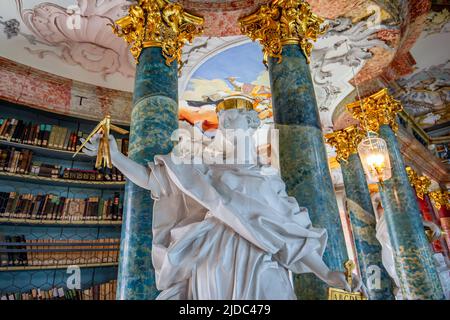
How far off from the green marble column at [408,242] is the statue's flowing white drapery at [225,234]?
18.8 feet

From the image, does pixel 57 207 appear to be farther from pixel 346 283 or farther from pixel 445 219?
pixel 445 219

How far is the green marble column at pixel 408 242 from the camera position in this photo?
634 centimetres

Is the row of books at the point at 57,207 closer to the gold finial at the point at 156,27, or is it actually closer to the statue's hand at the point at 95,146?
the gold finial at the point at 156,27

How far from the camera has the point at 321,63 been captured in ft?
23.8

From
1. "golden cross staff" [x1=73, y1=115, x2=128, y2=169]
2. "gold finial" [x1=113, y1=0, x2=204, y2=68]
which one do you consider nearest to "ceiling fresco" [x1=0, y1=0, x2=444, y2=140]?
"gold finial" [x1=113, y1=0, x2=204, y2=68]

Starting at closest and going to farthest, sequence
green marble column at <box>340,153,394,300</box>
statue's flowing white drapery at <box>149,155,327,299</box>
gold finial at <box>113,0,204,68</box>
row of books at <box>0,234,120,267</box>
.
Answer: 1. statue's flowing white drapery at <box>149,155,327,299</box>
2. gold finial at <box>113,0,204,68</box>
3. row of books at <box>0,234,120,267</box>
4. green marble column at <box>340,153,394,300</box>

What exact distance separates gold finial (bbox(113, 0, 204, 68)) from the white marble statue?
2.54 m

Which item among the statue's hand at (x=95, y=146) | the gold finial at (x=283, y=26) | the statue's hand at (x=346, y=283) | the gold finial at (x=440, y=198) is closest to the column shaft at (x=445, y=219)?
the gold finial at (x=440, y=198)

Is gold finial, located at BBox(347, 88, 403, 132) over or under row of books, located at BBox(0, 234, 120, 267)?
over

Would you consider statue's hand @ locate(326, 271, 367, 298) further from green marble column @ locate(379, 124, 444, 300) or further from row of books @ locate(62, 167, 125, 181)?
green marble column @ locate(379, 124, 444, 300)

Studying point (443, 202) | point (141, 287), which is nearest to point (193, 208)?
point (141, 287)

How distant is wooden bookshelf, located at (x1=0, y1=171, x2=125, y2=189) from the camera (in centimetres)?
539

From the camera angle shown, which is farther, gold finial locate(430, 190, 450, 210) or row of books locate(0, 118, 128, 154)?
gold finial locate(430, 190, 450, 210)
